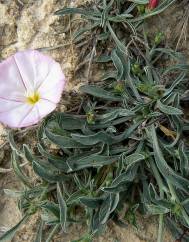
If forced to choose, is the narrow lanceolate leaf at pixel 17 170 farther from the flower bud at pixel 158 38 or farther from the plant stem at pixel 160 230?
the flower bud at pixel 158 38

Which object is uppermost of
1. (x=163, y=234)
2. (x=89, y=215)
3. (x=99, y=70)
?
(x=99, y=70)

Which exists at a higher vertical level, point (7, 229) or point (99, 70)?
point (99, 70)

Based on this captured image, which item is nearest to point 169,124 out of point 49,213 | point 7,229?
point 49,213

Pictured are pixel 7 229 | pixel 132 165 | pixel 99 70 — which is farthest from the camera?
pixel 99 70

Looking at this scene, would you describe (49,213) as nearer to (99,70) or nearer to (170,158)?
(170,158)

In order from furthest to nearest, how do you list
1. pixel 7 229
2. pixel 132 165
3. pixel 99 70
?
pixel 99 70 → pixel 7 229 → pixel 132 165

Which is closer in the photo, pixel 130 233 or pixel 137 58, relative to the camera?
pixel 130 233
